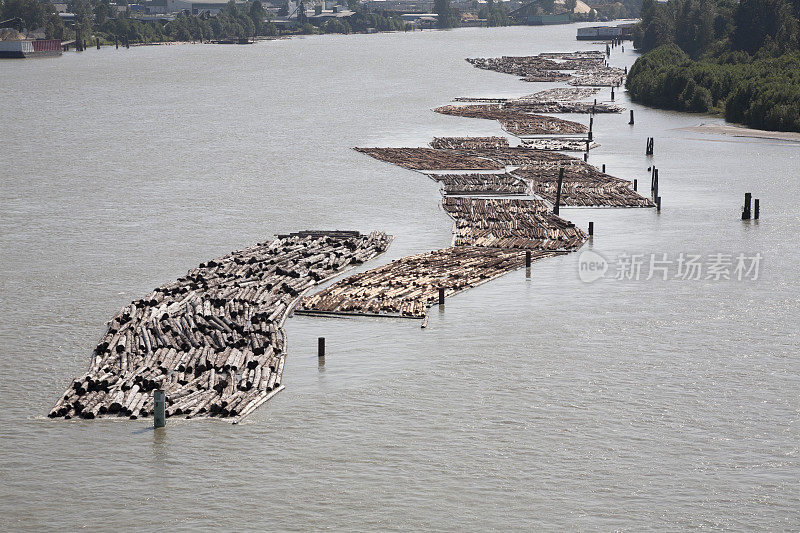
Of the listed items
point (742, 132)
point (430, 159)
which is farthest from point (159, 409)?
point (742, 132)

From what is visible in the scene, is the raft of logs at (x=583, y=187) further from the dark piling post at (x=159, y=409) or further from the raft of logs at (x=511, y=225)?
the dark piling post at (x=159, y=409)

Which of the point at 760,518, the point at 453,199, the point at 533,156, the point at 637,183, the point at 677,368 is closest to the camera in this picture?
the point at 760,518

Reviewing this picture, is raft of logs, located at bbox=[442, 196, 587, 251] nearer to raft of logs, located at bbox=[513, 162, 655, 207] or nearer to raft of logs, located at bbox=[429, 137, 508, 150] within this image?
raft of logs, located at bbox=[513, 162, 655, 207]

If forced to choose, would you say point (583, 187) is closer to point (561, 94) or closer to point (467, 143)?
point (467, 143)

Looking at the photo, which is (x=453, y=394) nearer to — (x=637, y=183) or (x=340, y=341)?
(x=340, y=341)

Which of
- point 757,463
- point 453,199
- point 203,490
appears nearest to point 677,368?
point 757,463

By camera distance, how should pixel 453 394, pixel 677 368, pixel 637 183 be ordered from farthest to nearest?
1. pixel 637 183
2. pixel 677 368
3. pixel 453 394

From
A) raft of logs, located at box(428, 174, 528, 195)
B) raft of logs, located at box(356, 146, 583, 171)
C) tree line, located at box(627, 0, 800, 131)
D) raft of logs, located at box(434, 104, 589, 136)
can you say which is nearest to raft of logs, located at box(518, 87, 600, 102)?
tree line, located at box(627, 0, 800, 131)
